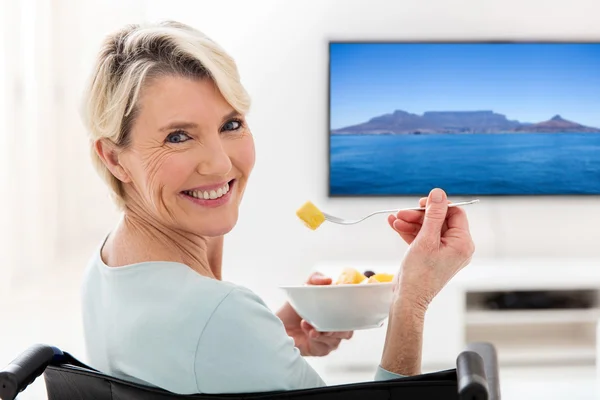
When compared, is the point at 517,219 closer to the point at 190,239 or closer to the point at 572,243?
the point at 572,243

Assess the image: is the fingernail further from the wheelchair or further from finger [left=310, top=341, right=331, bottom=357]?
finger [left=310, top=341, right=331, bottom=357]

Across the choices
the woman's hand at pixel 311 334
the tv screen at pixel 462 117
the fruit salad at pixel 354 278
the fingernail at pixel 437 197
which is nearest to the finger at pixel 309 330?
the woman's hand at pixel 311 334

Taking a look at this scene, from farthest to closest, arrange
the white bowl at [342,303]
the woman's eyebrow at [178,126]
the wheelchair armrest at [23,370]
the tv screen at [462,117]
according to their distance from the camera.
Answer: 1. the tv screen at [462,117]
2. the white bowl at [342,303]
3. the woman's eyebrow at [178,126]
4. the wheelchair armrest at [23,370]

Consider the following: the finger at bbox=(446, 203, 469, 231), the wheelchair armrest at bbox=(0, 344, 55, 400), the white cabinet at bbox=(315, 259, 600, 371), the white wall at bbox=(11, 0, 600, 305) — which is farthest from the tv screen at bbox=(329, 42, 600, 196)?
the wheelchair armrest at bbox=(0, 344, 55, 400)

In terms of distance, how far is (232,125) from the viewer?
3.36 ft

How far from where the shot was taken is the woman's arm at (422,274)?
1014mm

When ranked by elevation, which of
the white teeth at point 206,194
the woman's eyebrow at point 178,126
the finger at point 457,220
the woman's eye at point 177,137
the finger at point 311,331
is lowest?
the finger at point 311,331

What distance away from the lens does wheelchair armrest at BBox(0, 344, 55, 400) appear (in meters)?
0.83

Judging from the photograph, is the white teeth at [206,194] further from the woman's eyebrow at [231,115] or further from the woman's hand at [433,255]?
the woman's hand at [433,255]

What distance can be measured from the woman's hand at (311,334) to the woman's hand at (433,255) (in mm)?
332

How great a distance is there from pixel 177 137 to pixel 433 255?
0.39 m

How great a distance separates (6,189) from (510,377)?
8.83ft

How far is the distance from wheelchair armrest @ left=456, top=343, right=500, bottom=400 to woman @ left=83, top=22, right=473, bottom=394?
21 cm

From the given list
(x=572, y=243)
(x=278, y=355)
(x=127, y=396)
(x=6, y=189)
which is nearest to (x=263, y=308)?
(x=278, y=355)
